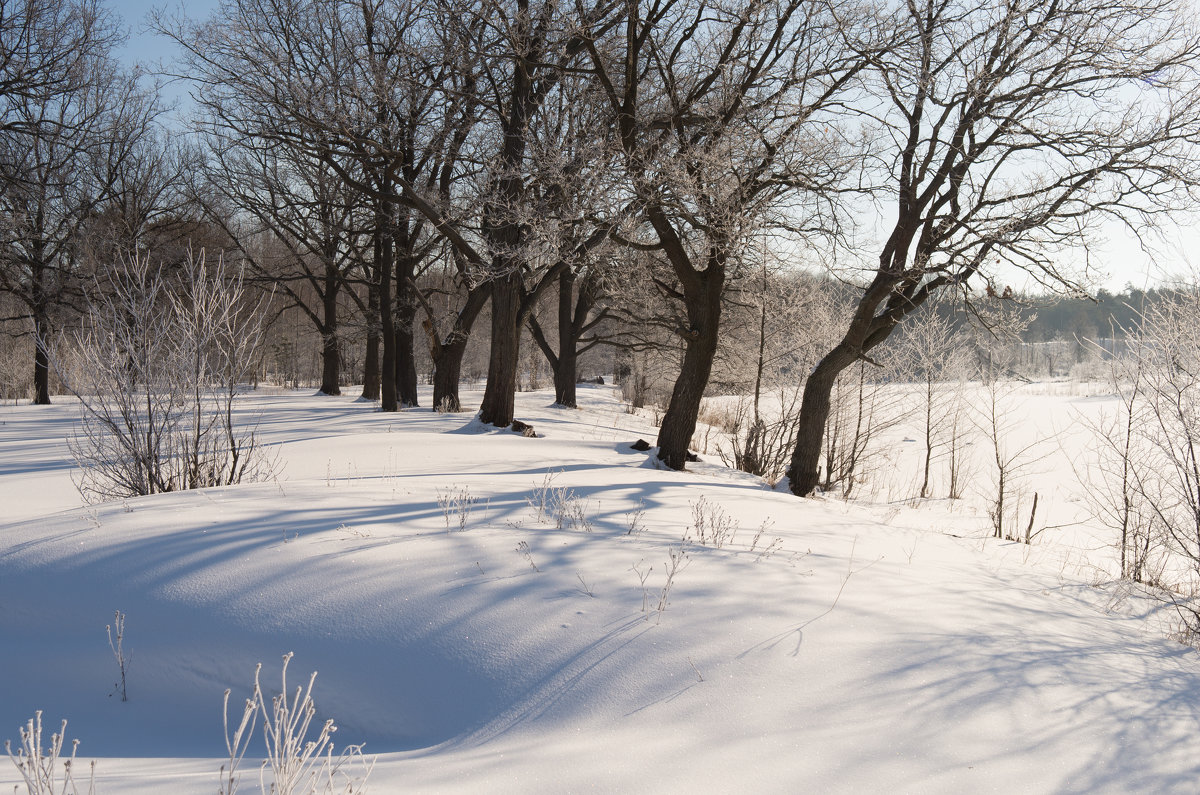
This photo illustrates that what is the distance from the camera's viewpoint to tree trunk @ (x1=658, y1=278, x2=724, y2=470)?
10914 millimetres

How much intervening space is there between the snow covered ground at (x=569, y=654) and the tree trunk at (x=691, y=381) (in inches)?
216

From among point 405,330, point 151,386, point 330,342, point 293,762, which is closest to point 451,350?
point 405,330

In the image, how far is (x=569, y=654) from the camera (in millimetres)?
3326

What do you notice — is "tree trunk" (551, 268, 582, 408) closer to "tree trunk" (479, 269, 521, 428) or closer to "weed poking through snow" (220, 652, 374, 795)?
"tree trunk" (479, 269, 521, 428)

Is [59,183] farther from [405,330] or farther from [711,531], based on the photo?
[711,531]

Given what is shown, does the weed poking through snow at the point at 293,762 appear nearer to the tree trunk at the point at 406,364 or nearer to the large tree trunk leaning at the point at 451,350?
the large tree trunk leaning at the point at 451,350

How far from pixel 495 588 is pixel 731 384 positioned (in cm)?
2070

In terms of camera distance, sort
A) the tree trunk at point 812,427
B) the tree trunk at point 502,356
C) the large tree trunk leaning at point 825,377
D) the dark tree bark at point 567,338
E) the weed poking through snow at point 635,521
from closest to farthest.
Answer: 1. the weed poking through snow at point 635,521
2. the large tree trunk leaning at point 825,377
3. the tree trunk at point 812,427
4. the tree trunk at point 502,356
5. the dark tree bark at point 567,338

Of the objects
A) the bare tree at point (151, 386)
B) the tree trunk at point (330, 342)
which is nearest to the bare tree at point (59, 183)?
the tree trunk at point (330, 342)

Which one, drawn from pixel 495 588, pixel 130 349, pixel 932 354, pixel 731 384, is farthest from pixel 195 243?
pixel 495 588

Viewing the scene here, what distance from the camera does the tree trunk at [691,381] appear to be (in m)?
10.9

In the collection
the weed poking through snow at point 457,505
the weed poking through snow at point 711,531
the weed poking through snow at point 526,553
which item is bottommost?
the weed poking through snow at point 711,531

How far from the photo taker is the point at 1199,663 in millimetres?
4066

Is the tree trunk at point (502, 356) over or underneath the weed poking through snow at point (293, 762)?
over
